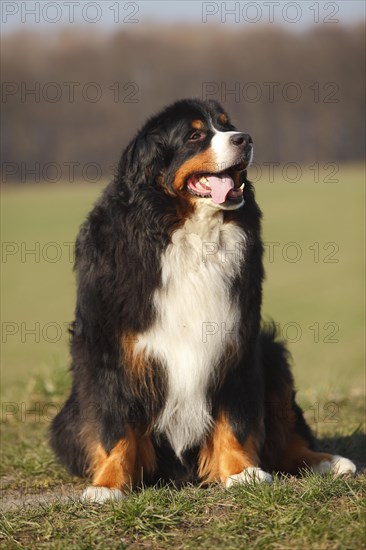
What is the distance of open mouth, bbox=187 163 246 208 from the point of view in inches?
171

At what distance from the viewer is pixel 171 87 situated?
4562cm

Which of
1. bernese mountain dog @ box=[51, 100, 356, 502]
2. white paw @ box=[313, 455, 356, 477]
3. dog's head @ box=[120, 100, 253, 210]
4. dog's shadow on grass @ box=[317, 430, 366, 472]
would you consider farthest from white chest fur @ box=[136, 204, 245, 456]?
dog's shadow on grass @ box=[317, 430, 366, 472]

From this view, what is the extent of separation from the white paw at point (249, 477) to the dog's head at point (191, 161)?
1426mm

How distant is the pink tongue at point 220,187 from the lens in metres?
4.33

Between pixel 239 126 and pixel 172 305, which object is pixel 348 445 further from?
pixel 239 126

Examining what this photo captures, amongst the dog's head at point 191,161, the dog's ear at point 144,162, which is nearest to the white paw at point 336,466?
the dog's head at point 191,161

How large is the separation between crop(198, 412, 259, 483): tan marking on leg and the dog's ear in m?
1.41

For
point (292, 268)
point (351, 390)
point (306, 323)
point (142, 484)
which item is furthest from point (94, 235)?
point (292, 268)

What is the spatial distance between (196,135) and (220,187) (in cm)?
34

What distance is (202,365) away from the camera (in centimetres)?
445

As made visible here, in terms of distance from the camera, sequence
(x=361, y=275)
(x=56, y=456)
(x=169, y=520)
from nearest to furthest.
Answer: (x=169, y=520)
(x=56, y=456)
(x=361, y=275)

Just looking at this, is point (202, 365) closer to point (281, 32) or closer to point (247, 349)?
point (247, 349)

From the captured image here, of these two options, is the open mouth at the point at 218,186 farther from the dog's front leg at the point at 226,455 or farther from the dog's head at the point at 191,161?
the dog's front leg at the point at 226,455

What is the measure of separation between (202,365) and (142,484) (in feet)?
2.56
